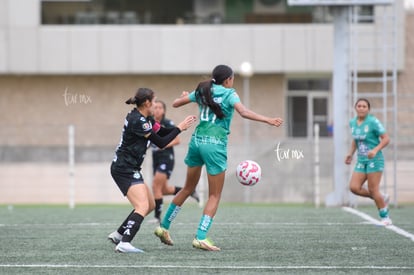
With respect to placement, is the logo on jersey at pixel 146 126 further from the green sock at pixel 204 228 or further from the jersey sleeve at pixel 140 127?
the green sock at pixel 204 228

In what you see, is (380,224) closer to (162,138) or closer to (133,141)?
(162,138)

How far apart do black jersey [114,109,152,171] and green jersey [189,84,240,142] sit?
592 millimetres

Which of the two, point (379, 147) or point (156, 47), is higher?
point (156, 47)

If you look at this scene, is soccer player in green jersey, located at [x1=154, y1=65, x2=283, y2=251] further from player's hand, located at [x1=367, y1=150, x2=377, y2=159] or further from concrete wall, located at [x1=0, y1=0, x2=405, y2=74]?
concrete wall, located at [x1=0, y1=0, x2=405, y2=74]

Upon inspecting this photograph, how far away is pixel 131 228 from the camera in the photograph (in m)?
10.3

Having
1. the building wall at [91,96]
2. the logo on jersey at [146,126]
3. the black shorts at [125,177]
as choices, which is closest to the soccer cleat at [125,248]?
the black shorts at [125,177]

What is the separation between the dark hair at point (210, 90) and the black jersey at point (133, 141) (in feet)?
2.04

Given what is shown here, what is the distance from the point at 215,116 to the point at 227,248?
4.68 feet

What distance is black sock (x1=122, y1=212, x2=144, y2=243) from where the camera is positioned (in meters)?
10.3

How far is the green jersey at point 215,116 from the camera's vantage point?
1061 centimetres

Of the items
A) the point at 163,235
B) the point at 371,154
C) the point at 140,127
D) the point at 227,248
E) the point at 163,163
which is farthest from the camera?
the point at 163,163

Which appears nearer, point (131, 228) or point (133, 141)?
point (131, 228)

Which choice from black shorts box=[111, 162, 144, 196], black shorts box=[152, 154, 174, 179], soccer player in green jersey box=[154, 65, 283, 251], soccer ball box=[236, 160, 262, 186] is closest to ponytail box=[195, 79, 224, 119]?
soccer player in green jersey box=[154, 65, 283, 251]

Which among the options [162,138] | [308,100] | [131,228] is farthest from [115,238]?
[308,100]
